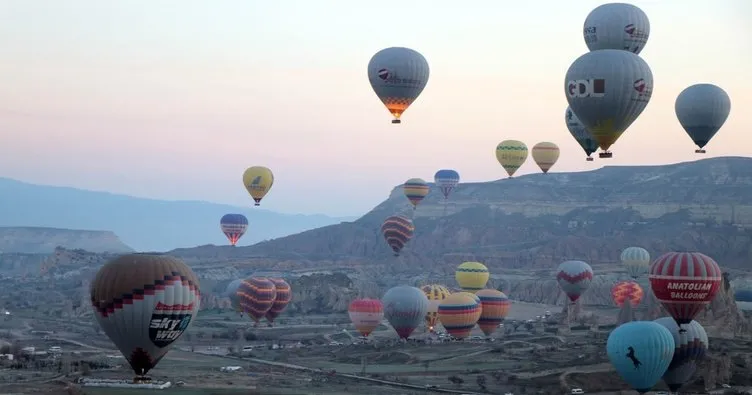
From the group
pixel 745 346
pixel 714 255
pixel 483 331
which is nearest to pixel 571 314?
pixel 483 331

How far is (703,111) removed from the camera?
229 ft

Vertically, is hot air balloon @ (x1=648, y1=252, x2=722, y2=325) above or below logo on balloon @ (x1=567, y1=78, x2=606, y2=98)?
below

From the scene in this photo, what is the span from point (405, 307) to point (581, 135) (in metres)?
21.8

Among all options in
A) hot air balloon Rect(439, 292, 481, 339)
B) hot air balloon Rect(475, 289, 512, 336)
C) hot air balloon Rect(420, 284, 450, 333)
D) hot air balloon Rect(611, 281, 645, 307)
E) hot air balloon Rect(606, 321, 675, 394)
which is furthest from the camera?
hot air balloon Rect(611, 281, 645, 307)

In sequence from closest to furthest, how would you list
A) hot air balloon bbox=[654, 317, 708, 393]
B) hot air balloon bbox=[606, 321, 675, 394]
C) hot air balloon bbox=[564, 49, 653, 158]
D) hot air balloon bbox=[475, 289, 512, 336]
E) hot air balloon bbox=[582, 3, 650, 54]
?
hot air balloon bbox=[606, 321, 675, 394], hot air balloon bbox=[564, 49, 653, 158], hot air balloon bbox=[654, 317, 708, 393], hot air balloon bbox=[582, 3, 650, 54], hot air balloon bbox=[475, 289, 512, 336]

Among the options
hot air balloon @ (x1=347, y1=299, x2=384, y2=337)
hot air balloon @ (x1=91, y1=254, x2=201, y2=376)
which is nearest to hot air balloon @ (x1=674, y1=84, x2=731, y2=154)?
hot air balloon @ (x1=347, y1=299, x2=384, y2=337)

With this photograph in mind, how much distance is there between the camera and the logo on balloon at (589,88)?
5781cm

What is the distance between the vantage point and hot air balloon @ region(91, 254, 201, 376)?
51625 millimetres

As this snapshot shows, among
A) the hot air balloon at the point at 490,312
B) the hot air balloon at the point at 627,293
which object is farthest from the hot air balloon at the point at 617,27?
the hot air balloon at the point at 627,293

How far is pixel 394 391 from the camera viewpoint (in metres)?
63.3

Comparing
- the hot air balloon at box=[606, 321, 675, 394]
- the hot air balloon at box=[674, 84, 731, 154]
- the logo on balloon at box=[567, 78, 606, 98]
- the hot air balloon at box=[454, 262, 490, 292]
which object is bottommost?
the hot air balloon at box=[606, 321, 675, 394]

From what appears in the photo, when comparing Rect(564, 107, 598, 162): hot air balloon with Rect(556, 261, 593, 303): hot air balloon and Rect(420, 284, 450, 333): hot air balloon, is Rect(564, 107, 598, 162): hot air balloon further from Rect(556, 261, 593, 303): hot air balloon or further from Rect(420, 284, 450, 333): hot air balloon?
Rect(556, 261, 593, 303): hot air balloon

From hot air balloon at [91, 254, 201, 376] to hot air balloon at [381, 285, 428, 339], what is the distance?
33.3 meters

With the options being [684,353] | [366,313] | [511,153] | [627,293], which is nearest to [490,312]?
[366,313]
